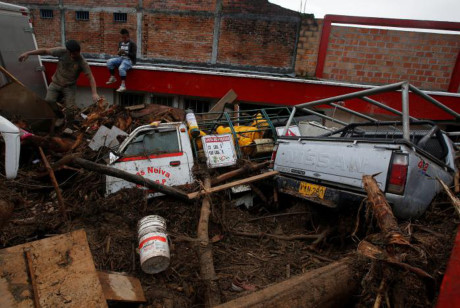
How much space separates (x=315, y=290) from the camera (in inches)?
95.0

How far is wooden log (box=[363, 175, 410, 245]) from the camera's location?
7.51ft

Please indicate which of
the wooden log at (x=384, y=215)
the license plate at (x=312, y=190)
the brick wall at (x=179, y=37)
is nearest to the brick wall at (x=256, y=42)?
the brick wall at (x=179, y=37)

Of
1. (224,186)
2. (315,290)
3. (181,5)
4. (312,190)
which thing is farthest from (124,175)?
(181,5)

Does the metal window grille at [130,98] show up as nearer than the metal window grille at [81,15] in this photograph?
Yes

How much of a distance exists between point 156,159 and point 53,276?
297cm

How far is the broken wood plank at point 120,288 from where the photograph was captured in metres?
2.66

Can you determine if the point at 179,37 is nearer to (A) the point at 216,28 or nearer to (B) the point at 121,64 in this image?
(A) the point at 216,28

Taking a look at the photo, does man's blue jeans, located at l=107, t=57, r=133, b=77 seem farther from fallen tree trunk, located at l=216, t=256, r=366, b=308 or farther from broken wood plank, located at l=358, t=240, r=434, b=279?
broken wood plank, located at l=358, t=240, r=434, b=279

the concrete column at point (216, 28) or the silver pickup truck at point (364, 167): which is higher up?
the concrete column at point (216, 28)

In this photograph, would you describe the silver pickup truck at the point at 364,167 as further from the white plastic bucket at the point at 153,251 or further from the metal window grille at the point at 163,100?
the metal window grille at the point at 163,100

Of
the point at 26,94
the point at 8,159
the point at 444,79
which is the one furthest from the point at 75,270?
the point at 444,79

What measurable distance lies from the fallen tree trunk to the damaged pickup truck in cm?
102

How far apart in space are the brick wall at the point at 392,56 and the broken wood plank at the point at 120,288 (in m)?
9.57

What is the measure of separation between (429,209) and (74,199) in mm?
5464
